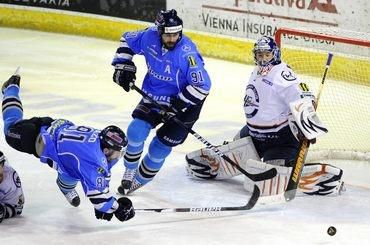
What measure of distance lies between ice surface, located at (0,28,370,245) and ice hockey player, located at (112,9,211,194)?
0.20 meters

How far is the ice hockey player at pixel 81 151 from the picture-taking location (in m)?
4.96

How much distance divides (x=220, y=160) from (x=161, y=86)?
64cm

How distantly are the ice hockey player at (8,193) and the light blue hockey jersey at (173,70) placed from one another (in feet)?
3.13

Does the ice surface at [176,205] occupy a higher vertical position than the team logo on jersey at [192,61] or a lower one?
lower

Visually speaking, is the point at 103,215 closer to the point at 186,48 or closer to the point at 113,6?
the point at 186,48

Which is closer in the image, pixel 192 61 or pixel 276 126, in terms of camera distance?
pixel 192 61

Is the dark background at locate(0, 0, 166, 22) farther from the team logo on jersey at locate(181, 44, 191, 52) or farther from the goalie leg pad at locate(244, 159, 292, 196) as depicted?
the goalie leg pad at locate(244, 159, 292, 196)

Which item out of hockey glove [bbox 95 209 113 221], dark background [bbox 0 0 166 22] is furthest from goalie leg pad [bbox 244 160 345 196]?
dark background [bbox 0 0 166 22]

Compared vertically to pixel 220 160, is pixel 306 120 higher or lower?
higher

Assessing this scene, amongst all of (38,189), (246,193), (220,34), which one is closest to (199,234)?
(246,193)

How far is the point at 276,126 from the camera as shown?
5836mm

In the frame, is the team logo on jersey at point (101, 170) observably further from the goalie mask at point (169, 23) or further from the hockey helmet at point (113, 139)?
the goalie mask at point (169, 23)

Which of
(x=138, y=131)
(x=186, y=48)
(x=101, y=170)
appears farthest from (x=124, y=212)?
(x=186, y=48)

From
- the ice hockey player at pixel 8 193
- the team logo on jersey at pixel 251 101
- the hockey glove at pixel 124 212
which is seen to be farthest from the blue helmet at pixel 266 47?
the ice hockey player at pixel 8 193
